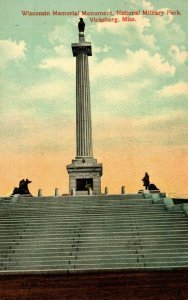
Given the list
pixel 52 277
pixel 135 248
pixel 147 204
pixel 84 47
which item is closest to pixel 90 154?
pixel 84 47

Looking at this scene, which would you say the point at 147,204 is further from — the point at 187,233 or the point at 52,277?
the point at 52,277

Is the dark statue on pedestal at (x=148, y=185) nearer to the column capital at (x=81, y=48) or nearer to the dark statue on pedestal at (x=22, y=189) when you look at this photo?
the dark statue on pedestal at (x=22, y=189)

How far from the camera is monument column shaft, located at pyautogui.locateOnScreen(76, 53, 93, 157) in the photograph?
28.1m

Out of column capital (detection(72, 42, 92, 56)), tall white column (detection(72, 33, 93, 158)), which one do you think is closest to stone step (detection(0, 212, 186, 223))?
tall white column (detection(72, 33, 93, 158))

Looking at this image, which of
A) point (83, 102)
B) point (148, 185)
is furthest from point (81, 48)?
point (148, 185)

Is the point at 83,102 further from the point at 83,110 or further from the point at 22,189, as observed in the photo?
the point at 22,189

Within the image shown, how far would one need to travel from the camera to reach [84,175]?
27.6 meters

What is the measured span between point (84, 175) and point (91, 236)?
1358cm

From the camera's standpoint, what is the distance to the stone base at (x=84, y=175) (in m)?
27.4

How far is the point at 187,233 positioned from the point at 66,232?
457 centimetres

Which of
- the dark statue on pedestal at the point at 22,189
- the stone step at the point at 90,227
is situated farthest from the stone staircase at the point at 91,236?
the dark statue on pedestal at the point at 22,189

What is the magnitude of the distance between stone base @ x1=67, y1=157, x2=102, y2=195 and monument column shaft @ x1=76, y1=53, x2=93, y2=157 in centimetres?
68

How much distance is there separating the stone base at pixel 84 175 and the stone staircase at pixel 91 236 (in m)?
8.67

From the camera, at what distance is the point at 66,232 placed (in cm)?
1446
